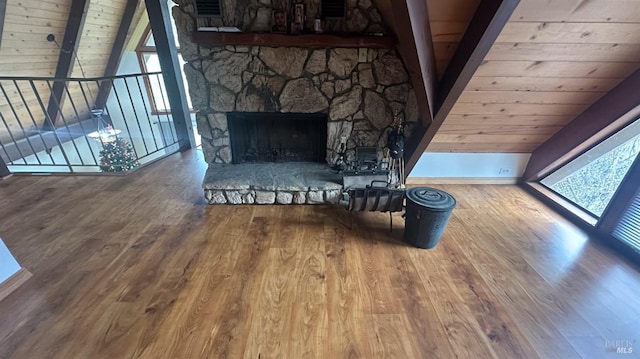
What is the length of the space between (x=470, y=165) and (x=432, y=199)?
1.48 m

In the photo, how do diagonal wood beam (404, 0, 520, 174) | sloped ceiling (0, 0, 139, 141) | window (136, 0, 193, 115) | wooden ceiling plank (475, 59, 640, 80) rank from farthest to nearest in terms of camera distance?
1. window (136, 0, 193, 115)
2. sloped ceiling (0, 0, 139, 141)
3. wooden ceiling plank (475, 59, 640, 80)
4. diagonal wood beam (404, 0, 520, 174)

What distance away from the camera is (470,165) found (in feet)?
10.9

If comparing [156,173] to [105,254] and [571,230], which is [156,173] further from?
[571,230]

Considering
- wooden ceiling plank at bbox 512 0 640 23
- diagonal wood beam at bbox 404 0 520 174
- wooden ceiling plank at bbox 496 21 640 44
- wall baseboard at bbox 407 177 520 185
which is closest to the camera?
diagonal wood beam at bbox 404 0 520 174

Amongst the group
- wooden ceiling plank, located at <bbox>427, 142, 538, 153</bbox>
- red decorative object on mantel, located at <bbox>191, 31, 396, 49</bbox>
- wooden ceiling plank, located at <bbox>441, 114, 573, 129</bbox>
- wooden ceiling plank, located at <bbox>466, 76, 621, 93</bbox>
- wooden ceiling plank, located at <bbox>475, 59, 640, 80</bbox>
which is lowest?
wooden ceiling plank, located at <bbox>427, 142, 538, 153</bbox>

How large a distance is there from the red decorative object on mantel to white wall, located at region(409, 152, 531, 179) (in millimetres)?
1408

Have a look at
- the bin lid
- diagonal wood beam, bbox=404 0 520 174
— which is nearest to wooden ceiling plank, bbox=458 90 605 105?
diagonal wood beam, bbox=404 0 520 174

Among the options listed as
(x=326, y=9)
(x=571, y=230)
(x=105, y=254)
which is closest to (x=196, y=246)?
(x=105, y=254)

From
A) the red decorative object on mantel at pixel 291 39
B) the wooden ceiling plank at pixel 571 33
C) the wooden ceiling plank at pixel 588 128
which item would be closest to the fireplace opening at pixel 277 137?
the red decorative object on mantel at pixel 291 39

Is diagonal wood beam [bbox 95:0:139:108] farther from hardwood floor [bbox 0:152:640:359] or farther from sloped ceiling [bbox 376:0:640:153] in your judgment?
sloped ceiling [bbox 376:0:640:153]

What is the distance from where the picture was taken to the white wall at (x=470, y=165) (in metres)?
3.26

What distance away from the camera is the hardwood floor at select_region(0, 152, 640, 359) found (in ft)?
5.05

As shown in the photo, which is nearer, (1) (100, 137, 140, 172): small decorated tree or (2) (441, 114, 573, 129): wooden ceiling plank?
(2) (441, 114, 573, 129): wooden ceiling plank

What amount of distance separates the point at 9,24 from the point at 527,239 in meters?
6.22
